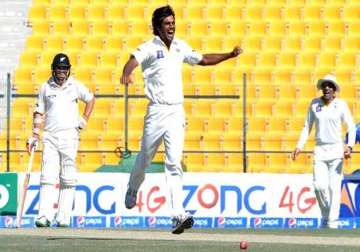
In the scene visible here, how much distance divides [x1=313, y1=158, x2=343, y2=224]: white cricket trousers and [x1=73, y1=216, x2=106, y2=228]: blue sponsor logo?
3980 mm

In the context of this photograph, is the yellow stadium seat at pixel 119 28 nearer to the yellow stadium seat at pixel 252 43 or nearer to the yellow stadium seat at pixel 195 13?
the yellow stadium seat at pixel 195 13

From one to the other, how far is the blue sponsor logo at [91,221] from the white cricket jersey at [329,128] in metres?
3.99

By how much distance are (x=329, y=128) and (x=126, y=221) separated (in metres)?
4.06

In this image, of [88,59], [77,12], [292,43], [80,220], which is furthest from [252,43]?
[80,220]

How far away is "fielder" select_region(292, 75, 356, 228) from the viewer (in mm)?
15750

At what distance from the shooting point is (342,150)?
15844mm

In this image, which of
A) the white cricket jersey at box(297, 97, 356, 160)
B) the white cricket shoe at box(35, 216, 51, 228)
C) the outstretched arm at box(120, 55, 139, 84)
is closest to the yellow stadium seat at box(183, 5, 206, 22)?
the white cricket jersey at box(297, 97, 356, 160)

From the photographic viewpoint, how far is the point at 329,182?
1584 centimetres

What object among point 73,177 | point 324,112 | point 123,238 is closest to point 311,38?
point 324,112

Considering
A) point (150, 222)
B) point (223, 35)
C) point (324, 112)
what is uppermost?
point (223, 35)

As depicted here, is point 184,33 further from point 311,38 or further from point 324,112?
point 324,112

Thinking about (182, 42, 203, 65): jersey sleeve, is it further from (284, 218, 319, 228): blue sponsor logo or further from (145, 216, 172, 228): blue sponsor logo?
(284, 218, 319, 228): blue sponsor logo

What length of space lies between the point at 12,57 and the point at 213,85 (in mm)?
4284

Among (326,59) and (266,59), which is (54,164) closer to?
(266,59)
